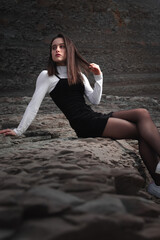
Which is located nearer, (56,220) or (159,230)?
(56,220)

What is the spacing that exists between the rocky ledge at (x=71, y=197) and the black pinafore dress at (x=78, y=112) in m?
0.22

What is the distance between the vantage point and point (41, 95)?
8.08ft

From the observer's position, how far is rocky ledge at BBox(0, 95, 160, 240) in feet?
3.19

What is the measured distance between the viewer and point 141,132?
7.29ft

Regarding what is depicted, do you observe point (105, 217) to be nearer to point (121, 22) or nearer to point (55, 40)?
point (55, 40)

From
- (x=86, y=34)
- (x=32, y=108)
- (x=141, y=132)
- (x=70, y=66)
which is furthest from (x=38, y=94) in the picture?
(x=86, y=34)

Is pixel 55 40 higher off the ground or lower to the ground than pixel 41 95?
higher

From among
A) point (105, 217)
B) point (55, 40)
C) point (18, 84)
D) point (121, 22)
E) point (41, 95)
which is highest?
point (121, 22)

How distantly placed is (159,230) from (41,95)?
1.68m

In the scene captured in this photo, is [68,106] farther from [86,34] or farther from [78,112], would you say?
[86,34]

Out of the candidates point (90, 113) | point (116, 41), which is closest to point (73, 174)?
point (90, 113)

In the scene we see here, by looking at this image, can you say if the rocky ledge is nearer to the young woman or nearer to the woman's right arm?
the young woman

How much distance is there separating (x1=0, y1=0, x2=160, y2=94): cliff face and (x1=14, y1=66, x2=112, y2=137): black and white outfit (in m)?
9.68

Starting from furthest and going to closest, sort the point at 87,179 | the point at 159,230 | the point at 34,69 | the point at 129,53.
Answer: the point at 129,53, the point at 34,69, the point at 87,179, the point at 159,230
